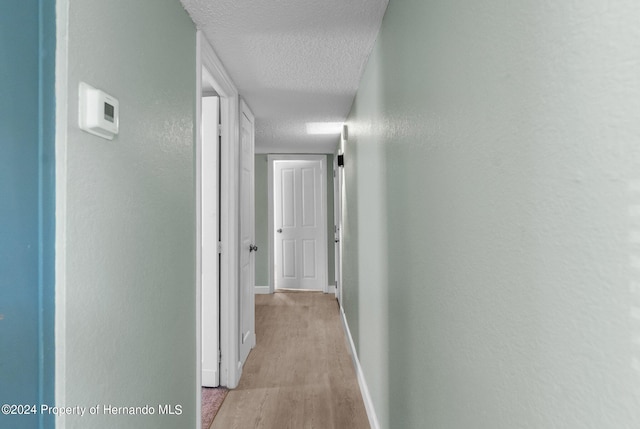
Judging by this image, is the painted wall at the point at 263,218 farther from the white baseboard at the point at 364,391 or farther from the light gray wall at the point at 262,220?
the white baseboard at the point at 364,391

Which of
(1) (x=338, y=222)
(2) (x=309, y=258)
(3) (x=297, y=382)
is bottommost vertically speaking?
(3) (x=297, y=382)

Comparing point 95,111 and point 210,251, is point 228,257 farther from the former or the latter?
point 95,111

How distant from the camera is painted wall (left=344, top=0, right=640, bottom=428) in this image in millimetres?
457

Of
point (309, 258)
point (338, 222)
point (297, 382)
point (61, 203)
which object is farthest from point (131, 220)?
point (309, 258)

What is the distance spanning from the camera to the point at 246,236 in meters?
3.07

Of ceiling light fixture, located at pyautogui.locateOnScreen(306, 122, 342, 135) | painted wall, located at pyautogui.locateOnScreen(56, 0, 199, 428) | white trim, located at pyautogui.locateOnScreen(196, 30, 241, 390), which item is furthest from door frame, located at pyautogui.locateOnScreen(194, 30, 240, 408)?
ceiling light fixture, located at pyautogui.locateOnScreen(306, 122, 342, 135)

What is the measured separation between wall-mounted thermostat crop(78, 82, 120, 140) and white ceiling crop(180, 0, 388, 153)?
85 cm

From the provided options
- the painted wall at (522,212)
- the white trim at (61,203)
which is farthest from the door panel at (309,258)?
the white trim at (61,203)

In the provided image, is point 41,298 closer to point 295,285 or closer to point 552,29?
point 552,29

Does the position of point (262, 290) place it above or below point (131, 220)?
below

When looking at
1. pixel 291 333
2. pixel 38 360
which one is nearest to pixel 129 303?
pixel 38 360

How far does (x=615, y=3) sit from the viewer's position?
46 cm

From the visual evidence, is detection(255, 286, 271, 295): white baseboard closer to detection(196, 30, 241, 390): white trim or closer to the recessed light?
the recessed light

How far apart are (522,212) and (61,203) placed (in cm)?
103
